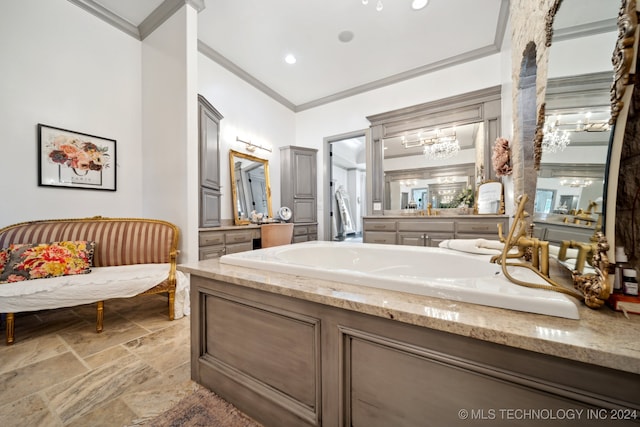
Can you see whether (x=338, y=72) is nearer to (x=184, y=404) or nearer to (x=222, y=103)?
(x=222, y=103)

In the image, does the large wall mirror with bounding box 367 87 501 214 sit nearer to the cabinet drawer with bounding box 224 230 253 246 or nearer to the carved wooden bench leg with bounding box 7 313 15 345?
the cabinet drawer with bounding box 224 230 253 246

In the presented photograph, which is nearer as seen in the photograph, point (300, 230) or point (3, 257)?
point (3, 257)

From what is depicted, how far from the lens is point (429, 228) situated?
2.90m

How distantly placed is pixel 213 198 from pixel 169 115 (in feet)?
3.29

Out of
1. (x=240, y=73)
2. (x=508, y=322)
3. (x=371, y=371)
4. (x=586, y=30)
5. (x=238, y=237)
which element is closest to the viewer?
(x=508, y=322)

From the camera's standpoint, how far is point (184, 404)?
3.68ft

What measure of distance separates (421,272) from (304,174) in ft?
10.3

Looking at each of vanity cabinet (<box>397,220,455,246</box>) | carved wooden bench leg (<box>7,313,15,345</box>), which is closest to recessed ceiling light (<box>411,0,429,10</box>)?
vanity cabinet (<box>397,220,455,246</box>)

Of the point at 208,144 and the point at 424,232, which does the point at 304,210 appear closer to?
the point at 208,144

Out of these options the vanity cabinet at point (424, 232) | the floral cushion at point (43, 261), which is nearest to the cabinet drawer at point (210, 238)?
the floral cushion at point (43, 261)

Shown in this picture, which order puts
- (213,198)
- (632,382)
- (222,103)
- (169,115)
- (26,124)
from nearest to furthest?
(632,382), (26,124), (169,115), (213,198), (222,103)

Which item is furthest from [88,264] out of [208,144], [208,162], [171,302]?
[208,144]

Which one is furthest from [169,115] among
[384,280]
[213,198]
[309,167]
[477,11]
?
[477,11]

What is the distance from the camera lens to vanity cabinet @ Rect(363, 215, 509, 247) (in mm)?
2598
